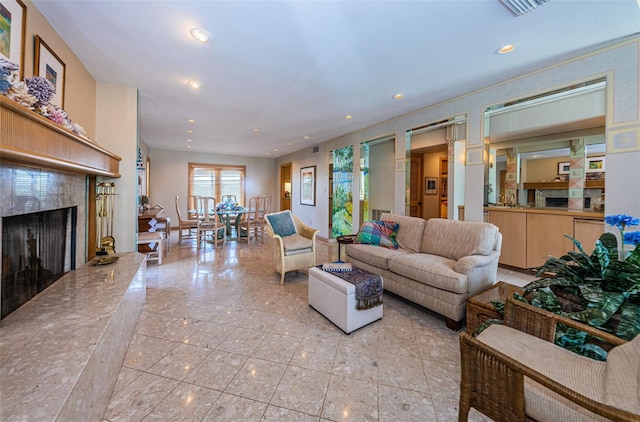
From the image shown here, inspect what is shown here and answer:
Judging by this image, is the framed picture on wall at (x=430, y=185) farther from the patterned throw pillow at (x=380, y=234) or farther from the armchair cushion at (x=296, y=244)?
the armchair cushion at (x=296, y=244)

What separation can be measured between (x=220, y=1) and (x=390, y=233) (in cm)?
297

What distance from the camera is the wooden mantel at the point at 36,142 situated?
1086 mm

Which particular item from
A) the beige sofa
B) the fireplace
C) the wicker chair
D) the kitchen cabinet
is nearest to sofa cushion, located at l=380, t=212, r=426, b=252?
the beige sofa

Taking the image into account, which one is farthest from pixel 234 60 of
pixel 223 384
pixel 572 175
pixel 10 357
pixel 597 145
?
pixel 572 175

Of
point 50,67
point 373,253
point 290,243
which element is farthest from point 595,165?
point 50,67

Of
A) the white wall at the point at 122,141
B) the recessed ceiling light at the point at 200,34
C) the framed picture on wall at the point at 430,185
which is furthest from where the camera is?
the framed picture on wall at the point at 430,185

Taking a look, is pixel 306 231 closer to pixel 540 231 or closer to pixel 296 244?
pixel 296 244

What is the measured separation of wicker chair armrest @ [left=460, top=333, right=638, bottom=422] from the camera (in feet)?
2.96

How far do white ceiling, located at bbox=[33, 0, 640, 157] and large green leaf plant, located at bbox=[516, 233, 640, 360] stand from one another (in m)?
1.82

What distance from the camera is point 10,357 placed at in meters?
1.14

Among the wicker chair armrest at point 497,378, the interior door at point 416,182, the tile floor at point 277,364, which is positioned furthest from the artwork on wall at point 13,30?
the interior door at point 416,182

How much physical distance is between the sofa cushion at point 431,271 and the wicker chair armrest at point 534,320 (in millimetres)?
642

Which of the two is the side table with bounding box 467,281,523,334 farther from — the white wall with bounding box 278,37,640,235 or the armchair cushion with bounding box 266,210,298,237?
the armchair cushion with bounding box 266,210,298,237

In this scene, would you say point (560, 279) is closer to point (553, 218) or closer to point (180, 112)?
point (553, 218)
